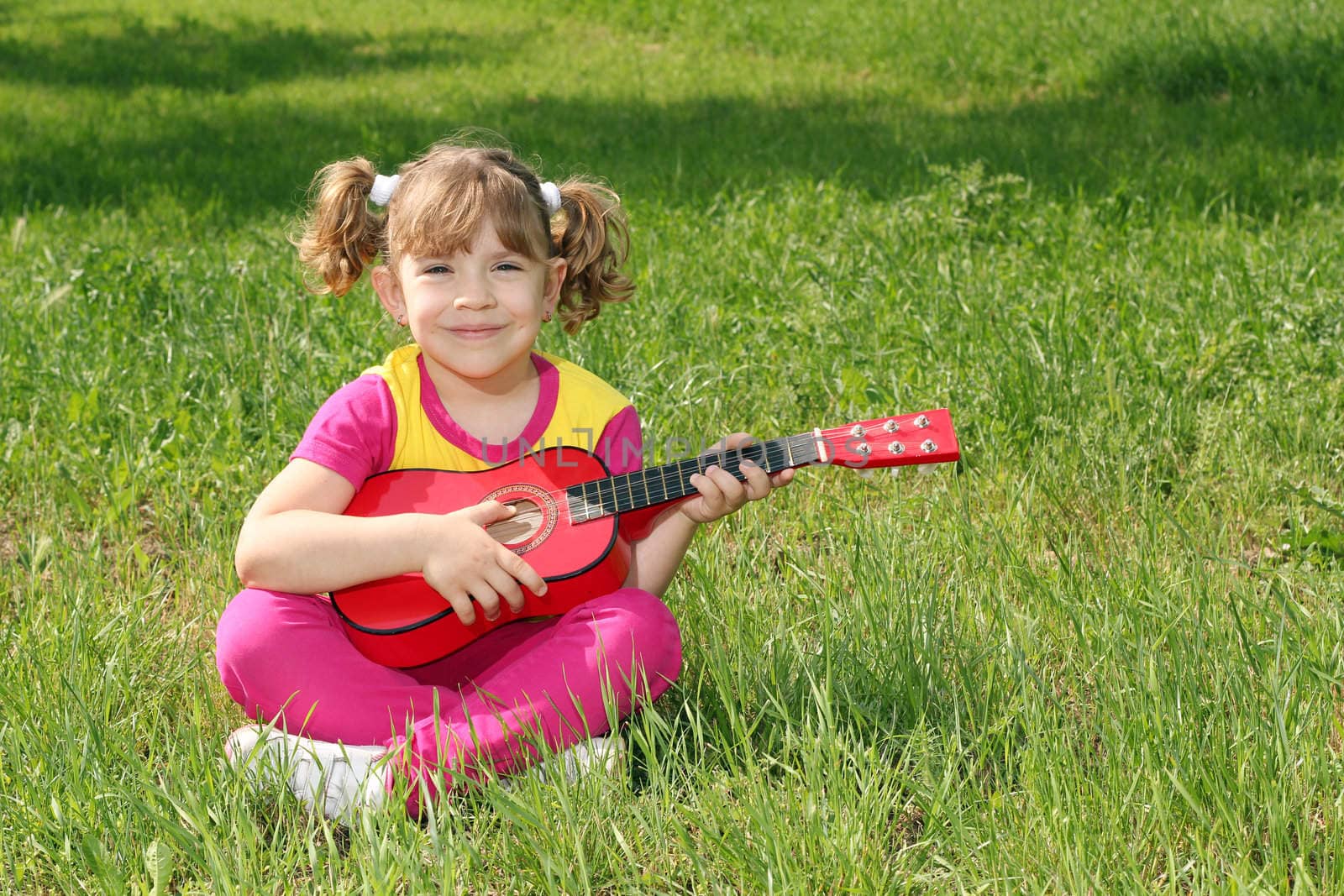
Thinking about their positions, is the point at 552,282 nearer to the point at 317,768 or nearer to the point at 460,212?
the point at 460,212

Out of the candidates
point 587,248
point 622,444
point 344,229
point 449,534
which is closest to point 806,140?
point 587,248

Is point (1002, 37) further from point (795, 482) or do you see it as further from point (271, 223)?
point (795, 482)

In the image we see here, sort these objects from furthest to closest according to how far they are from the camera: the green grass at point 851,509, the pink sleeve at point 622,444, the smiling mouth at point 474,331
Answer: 1. the pink sleeve at point 622,444
2. the smiling mouth at point 474,331
3. the green grass at point 851,509

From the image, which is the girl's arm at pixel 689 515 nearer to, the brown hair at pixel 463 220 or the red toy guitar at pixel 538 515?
the red toy guitar at pixel 538 515

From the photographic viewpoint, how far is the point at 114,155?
26.6 ft

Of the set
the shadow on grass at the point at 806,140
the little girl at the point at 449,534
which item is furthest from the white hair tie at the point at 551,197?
the shadow on grass at the point at 806,140

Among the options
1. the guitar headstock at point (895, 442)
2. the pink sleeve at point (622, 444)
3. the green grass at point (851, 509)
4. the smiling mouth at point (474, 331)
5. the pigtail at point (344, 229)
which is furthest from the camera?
the pigtail at point (344, 229)

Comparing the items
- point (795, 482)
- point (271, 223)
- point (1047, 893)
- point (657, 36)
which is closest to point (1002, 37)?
point (657, 36)

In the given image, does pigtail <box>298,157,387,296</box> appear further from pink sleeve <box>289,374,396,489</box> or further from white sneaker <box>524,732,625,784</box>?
white sneaker <box>524,732,625,784</box>

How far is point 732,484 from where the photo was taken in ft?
7.80

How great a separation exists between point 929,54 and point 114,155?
602 cm

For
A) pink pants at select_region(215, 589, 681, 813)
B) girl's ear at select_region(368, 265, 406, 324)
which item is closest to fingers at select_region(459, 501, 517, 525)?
pink pants at select_region(215, 589, 681, 813)

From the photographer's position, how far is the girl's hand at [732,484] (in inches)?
93.7

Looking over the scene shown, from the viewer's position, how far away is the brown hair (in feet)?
8.13
